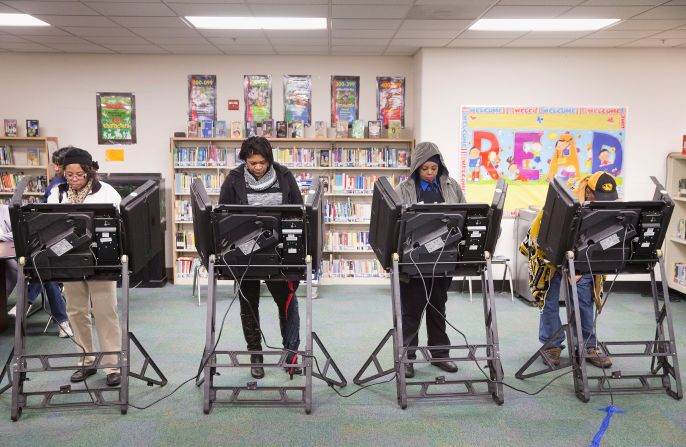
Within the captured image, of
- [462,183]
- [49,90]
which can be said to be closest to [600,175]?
[462,183]

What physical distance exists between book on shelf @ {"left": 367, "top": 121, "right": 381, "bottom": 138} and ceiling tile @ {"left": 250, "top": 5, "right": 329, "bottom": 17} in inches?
A: 76.1

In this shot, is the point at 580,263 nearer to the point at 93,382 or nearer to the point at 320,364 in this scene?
the point at 320,364

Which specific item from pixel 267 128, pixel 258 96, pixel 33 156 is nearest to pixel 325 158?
pixel 267 128

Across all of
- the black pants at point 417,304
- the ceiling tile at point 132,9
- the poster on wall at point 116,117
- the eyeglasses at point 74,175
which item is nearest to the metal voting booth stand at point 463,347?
the black pants at point 417,304

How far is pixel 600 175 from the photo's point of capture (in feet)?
13.0

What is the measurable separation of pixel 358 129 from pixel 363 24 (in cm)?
162

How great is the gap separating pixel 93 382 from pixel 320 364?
1.54m

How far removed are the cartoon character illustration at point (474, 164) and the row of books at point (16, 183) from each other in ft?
16.7

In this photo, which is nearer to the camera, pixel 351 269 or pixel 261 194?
pixel 261 194

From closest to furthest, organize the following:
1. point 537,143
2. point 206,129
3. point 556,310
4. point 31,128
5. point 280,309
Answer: point 280,309
point 556,310
point 537,143
point 206,129
point 31,128

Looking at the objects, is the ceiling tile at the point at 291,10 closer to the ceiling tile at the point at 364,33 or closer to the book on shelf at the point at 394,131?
the ceiling tile at the point at 364,33

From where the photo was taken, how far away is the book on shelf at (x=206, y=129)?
22.5 ft

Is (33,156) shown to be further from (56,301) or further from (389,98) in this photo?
(389,98)

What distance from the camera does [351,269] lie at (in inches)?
282
